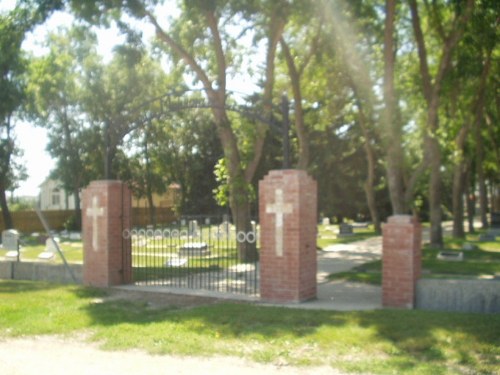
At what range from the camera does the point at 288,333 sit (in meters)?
8.29

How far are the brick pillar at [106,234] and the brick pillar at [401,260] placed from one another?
19.6ft

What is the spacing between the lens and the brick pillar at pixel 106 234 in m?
13.6

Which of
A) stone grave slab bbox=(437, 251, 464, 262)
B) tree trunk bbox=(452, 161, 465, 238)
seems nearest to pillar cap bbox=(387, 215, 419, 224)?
stone grave slab bbox=(437, 251, 464, 262)

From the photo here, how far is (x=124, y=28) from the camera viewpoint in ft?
61.5

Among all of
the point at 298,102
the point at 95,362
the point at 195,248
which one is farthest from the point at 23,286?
the point at 298,102

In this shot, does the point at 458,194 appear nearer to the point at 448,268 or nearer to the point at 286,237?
the point at 448,268

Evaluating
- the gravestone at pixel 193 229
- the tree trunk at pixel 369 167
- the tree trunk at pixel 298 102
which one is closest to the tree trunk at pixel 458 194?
the tree trunk at pixel 369 167

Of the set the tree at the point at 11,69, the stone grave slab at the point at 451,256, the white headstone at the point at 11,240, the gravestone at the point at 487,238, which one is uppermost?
the tree at the point at 11,69

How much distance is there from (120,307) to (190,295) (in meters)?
1.67

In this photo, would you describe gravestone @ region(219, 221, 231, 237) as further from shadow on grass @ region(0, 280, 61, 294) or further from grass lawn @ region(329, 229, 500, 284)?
shadow on grass @ region(0, 280, 61, 294)

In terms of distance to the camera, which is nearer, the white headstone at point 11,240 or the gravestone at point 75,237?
the white headstone at point 11,240

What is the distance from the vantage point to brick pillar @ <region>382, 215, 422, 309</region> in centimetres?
1023

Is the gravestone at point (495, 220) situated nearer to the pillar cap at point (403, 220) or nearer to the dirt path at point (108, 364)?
the pillar cap at point (403, 220)

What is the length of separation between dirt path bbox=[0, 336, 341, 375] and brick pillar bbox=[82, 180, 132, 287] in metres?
5.38
